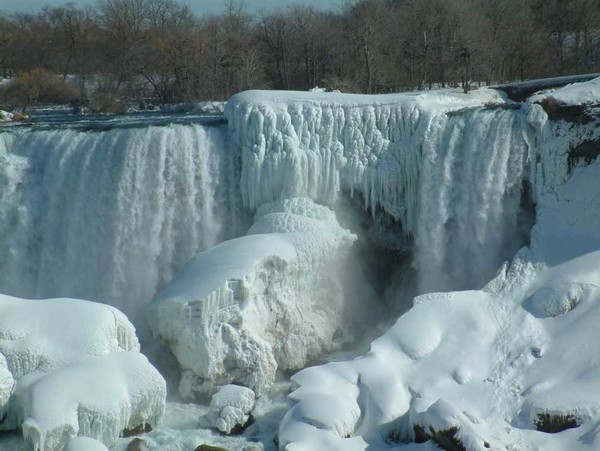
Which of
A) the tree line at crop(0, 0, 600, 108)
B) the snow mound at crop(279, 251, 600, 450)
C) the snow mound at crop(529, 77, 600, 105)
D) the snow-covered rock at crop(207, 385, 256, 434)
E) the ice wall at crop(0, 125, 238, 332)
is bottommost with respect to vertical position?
the snow-covered rock at crop(207, 385, 256, 434)

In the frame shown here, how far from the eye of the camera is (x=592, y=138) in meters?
10.9

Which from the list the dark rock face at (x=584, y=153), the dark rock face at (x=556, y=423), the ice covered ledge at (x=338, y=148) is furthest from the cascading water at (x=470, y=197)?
the dark rock face at (x=556, y=423)

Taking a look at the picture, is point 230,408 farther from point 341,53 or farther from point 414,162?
point 341,53

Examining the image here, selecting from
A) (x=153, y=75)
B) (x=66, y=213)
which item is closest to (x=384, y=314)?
(x=66, y=213)

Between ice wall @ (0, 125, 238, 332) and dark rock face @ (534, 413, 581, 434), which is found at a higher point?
ice wall @ (0, 125, 238, 332)

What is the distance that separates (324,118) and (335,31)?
22713mm

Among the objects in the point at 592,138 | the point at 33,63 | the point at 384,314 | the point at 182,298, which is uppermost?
the point at 33,63

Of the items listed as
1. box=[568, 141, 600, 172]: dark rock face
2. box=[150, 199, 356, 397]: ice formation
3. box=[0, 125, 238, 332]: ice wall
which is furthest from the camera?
box=[0, 125, 238, 332]: ice wall

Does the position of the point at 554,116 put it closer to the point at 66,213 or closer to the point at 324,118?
the point at 324,118

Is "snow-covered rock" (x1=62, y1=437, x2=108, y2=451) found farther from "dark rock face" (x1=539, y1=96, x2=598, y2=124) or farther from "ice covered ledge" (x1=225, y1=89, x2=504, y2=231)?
"dark rock face" (x1=539, y1=96, x2=598, y2=124)

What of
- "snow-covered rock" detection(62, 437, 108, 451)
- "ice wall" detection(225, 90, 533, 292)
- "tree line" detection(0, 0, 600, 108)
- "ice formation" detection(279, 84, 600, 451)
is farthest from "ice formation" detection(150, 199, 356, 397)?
"tree line" detection(0, 0, 600, 108)

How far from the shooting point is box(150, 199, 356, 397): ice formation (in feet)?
32.4

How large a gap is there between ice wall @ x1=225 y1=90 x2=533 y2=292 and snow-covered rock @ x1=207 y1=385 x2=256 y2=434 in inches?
141

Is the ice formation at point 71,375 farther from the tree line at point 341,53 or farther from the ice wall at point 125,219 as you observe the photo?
the tree line at point 341,53
